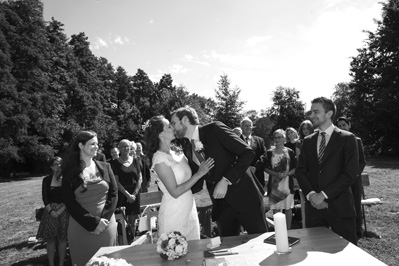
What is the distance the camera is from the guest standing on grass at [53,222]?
5.12 m

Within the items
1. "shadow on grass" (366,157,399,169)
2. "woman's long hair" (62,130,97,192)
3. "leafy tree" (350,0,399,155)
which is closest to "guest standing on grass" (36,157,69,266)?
"woman's long hair" (62,130,97,192)

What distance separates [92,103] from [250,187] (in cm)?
3635

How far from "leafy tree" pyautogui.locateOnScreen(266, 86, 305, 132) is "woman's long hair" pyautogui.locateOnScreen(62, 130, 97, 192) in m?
46.9

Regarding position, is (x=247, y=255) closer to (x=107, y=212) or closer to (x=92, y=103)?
(x=107, y=212)

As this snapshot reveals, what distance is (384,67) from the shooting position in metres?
26.4

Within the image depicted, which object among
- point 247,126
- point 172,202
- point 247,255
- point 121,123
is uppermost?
point 121,123

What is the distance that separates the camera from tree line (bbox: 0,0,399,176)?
2619 centimetres

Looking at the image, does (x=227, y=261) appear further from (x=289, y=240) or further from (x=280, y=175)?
(x=280, y=175)

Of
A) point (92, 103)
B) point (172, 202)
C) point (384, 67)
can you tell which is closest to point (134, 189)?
point (172, 202)

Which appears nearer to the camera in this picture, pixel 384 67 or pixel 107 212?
pixel 107 212

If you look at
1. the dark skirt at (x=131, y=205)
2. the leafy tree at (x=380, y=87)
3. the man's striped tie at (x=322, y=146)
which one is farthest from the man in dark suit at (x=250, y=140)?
the leafy tree at (x=380, y=87)

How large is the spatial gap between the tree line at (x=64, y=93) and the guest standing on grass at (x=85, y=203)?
26.2 metres

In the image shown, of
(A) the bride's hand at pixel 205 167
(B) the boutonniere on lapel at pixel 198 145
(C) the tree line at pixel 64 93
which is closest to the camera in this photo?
(A) the bride's hand at pixel 205 167

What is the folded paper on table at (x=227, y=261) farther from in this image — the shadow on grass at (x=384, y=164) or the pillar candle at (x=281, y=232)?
the shadow on grass at (x=384, y=164)
